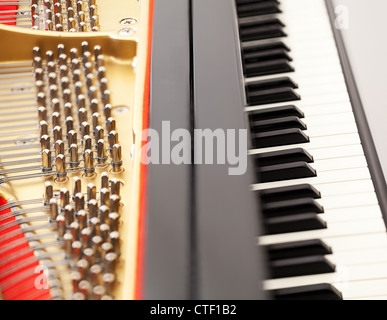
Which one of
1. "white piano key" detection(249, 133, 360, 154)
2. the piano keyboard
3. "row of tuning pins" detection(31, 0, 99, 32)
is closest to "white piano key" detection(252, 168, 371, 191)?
the piano keyboard

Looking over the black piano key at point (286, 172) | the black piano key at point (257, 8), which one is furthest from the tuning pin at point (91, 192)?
the black piano key at point (257, 8)

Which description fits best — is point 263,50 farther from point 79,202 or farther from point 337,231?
point 79,202

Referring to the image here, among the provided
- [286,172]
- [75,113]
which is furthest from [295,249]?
[75,113]

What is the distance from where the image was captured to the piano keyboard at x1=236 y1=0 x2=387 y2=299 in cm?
141

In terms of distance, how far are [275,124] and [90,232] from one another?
64 centimetres

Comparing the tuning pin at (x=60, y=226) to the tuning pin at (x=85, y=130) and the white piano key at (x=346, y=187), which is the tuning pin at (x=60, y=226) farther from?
the white piano key at (x=346, y=187)

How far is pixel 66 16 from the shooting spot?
2.25 m

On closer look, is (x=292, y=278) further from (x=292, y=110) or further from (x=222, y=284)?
(x=292, y=110)

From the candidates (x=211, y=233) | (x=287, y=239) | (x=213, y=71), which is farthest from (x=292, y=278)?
(x=213, y=71)
